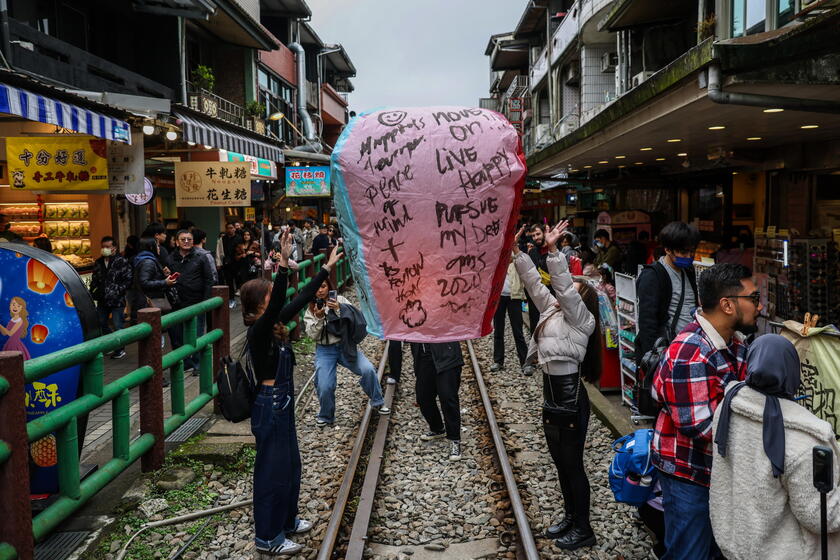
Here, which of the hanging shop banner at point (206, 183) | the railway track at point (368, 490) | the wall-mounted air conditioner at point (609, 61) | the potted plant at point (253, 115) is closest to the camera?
the railway track at point (368, 490)

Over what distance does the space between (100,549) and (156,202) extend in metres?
14.1

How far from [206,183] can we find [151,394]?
7409 millimetres

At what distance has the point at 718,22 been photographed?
1231 cm

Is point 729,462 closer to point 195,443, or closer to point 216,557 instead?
point 216,557

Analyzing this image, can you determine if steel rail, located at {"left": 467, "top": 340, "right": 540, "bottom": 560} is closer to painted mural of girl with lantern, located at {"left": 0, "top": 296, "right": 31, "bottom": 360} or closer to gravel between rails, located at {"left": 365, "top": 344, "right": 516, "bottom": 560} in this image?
gravel between rails, located at {"left": 365, "top": 344, "right": 516, "bottom": 560}

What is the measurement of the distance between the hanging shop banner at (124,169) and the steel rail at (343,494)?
4.84m

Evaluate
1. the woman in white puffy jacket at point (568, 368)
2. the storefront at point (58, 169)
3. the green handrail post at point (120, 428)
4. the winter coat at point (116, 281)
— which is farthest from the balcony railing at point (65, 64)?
the woman in white puffy jacket at point (568, 368)

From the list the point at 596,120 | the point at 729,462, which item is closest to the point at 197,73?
the point at 596,120

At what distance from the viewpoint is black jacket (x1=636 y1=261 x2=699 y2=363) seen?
15.0 feet

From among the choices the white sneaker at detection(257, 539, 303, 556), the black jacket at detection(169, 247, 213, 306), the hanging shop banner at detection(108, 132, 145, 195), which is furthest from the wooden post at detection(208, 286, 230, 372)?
the white sneaker at detection(257, 539, 303, 556)

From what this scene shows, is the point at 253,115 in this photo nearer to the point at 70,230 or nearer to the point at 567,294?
the point at 70,230

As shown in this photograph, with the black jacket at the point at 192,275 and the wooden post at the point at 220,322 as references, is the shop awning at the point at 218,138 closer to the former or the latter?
the black jacket at the point at 192,275

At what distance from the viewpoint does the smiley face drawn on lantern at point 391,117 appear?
3.20 meters

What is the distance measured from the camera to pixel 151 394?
5348 millimetres
